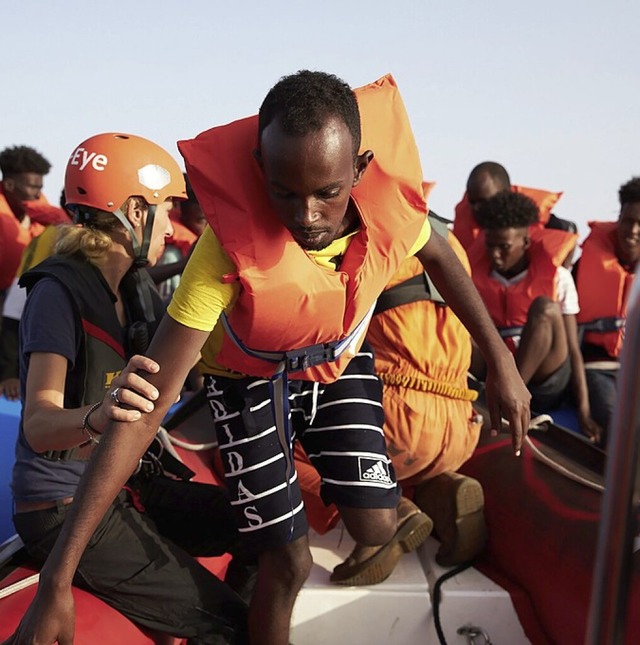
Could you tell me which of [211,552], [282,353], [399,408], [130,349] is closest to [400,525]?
[399,408]

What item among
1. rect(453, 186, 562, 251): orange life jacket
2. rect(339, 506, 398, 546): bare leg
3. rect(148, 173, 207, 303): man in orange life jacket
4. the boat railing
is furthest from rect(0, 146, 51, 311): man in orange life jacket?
the boat railing

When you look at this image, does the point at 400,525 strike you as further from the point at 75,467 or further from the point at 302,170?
the point at 302,170

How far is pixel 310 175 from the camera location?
170cm

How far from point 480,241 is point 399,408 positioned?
6.66 feet

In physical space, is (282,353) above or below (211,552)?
above

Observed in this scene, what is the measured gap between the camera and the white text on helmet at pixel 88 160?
2336 mm

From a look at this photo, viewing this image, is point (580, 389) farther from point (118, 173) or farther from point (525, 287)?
point (118, 173)

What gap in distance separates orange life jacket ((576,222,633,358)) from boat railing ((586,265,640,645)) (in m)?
3.69

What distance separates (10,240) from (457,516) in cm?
415

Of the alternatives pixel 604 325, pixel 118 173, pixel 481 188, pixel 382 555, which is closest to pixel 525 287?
pixel 604 325

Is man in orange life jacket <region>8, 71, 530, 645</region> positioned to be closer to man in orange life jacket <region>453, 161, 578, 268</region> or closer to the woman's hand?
the woman's hand

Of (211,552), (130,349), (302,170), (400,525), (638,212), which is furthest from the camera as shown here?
(638,212)

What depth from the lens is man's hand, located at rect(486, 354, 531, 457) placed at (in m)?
2.12

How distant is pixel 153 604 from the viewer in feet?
6.71
